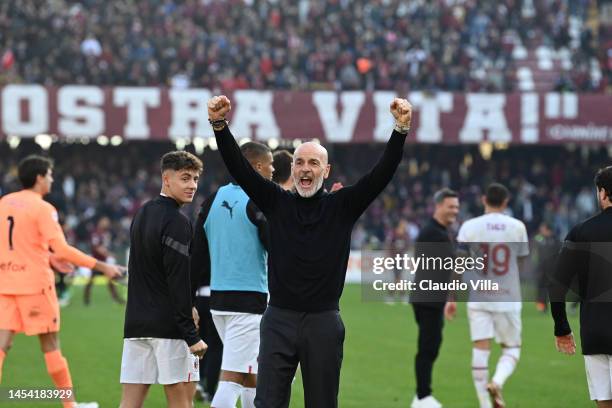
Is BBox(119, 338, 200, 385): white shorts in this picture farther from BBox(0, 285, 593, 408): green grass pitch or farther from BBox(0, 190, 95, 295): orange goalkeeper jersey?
BBox(0, 285, 593, 408): green grass pitch

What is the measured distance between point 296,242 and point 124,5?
102 feet

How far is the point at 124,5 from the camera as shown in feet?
120

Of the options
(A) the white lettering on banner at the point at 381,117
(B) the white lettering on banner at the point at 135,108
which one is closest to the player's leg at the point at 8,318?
(B) the white lettering on banner at the point at 135,108

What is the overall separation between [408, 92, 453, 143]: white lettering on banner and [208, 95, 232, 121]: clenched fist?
91.1 feet

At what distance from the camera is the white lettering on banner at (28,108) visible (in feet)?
104

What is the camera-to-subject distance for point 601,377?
7320mm

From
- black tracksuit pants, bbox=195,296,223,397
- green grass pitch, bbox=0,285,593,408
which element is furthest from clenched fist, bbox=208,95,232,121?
green grass pitch, bbox=0,285,593,408

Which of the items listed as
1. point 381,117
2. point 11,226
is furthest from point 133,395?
point 381,117

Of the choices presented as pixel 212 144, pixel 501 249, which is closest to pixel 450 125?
pixel 212 144

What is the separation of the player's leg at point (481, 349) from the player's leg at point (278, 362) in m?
4.56

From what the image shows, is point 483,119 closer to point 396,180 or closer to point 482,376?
point 396,180

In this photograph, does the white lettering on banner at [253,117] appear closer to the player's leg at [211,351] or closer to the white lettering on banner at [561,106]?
the white lettering on banner at [561,106]

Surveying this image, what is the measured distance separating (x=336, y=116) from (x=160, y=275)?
2658 cm

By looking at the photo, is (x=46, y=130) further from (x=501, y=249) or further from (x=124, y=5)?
(x=501, y=249)
